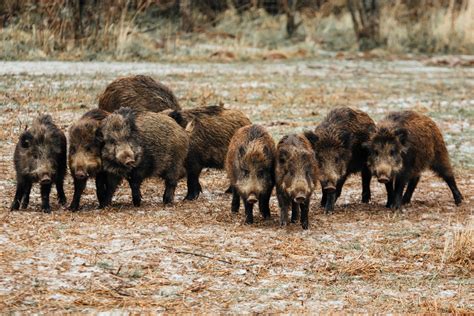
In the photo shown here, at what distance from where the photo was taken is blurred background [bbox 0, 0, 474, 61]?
1917 cm

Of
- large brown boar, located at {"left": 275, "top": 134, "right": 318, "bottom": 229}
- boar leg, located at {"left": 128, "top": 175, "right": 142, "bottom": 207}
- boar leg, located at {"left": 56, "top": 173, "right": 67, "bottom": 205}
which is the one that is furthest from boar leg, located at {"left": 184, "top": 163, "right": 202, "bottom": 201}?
large brown boar, located at {"left": 275, "top": 134, "right": 318, "bottom": 229}

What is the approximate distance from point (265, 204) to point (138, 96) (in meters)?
3.37

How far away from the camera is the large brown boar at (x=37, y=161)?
323 inches

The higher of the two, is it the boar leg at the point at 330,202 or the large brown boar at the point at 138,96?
the large brown boar at the point at 138,96

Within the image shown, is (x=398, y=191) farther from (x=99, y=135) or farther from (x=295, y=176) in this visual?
(x=99, y=135)

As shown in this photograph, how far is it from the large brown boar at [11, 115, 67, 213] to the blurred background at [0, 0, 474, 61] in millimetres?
10057

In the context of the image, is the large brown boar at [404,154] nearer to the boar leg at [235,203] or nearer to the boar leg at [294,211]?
the boar leg at [294,211]

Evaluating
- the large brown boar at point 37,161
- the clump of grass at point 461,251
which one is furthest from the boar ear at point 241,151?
the clump of grass at point 461,251

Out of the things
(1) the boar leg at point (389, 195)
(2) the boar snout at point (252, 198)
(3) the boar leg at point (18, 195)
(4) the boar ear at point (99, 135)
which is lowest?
(1) the boar leg at point (389, 195)

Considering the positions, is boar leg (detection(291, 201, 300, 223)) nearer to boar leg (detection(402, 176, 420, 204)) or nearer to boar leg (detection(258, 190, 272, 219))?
boar leg (detection(258, 190, 272, 219))

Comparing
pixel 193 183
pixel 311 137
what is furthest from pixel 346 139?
pixel 193 183

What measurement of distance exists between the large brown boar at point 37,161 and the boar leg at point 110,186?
0.54m

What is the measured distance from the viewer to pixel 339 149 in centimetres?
900

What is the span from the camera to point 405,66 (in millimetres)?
22031
